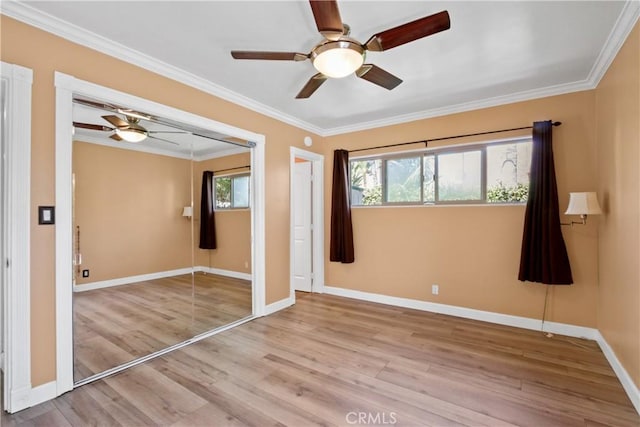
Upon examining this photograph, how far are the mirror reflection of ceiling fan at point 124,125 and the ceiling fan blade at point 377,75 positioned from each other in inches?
78.0

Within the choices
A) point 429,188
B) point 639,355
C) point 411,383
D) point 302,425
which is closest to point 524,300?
point 639,355

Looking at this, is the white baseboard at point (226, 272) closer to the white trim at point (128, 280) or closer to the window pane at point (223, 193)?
the white trim at point (128, 280)

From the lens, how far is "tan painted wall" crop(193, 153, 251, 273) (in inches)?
134

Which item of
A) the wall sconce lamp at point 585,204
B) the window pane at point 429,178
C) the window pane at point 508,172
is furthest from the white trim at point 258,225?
the wall sconce lamp at point 585,204

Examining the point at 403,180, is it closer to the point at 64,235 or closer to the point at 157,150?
the point at 157,150

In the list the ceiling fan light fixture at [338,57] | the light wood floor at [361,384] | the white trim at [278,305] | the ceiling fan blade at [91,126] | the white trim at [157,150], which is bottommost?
the light wood floor at [361,384]

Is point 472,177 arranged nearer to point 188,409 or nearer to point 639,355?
point 639,355

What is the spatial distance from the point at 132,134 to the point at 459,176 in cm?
375

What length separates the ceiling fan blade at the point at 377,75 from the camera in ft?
7.36

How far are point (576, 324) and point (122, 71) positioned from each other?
16.5 feet

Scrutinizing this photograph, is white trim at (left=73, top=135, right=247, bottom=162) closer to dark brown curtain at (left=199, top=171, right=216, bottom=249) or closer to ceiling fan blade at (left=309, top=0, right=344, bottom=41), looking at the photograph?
dark brown curtain at (left=199, top=171, right=216, bottom=249)

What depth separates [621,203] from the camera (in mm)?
2359

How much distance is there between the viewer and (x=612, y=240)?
257cm

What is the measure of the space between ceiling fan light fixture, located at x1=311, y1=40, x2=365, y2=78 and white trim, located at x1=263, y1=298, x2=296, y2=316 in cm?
295
